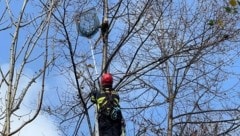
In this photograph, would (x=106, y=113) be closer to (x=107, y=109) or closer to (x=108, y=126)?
(x=107, y=109)

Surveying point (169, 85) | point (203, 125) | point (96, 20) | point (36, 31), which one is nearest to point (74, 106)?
point (96, 20)

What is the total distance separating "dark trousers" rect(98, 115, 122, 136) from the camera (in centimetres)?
767

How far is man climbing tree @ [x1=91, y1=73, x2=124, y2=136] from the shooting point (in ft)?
24.9

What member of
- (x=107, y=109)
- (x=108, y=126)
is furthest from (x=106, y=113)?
(x=108, y=126)

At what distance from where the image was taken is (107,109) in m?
7.55

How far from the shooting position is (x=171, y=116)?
494 inches

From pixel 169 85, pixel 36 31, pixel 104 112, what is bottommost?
pixel 104 112

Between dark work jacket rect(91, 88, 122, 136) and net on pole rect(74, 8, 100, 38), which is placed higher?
net on pole rect(74, 8, 100, 38)

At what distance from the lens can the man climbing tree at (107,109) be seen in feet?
24.9

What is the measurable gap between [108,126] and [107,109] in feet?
0.97

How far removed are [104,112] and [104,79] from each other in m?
0.45

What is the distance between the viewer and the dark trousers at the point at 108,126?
7.67 meters

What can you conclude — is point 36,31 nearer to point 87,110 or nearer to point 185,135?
point 87,110

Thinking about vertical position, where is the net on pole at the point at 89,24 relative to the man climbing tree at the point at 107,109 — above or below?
above
